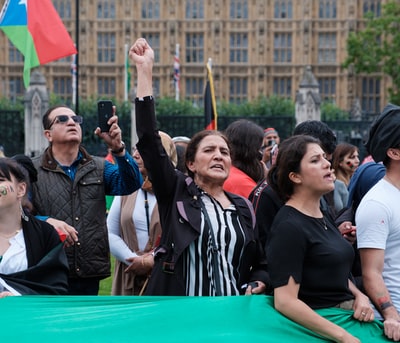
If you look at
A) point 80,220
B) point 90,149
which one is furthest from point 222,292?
point 90,149

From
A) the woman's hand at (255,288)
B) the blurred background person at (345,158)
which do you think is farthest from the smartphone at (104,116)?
the blurred background person at (345,158)

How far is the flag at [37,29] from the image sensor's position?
927cm

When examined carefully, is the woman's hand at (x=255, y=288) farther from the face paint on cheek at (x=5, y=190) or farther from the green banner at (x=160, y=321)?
the face paint on cheek at (x=5, y=190)

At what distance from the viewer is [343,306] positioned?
12.4 ft

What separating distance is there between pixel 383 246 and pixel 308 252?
0.42 metres

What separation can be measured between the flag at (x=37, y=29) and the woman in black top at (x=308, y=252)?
5408 mm

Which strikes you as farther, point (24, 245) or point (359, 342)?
point (24, 245)

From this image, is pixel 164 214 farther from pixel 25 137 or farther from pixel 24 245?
pixel 25 137

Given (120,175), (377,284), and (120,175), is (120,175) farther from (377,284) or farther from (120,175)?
(377,284)

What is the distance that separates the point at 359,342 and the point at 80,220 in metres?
1.99

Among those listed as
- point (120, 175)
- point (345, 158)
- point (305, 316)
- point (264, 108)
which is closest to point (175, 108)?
point (264, 108)

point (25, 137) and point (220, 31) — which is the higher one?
point (220, 31)

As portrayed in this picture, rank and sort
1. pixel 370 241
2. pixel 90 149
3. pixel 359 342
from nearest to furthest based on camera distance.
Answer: pixel 359 342
pixel 370 241
pixel 90 149

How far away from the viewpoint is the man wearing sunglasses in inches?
198
